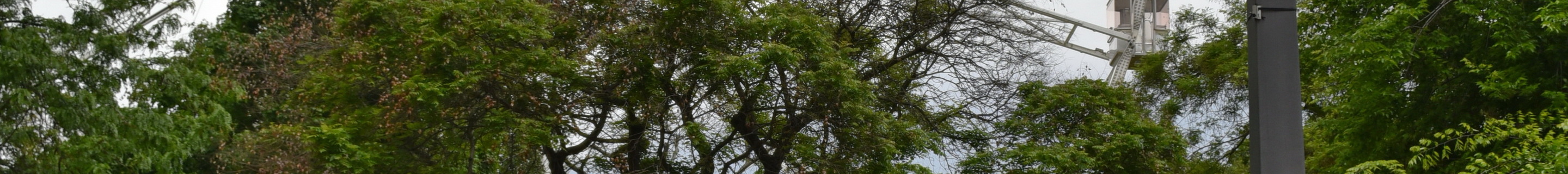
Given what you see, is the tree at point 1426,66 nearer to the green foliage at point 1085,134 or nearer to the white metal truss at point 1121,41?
the green foliage at point 1085,134

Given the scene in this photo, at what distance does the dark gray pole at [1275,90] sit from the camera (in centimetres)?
428

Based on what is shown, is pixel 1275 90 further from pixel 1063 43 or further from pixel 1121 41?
pixel 1121 41

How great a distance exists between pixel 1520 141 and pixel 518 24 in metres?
9.63

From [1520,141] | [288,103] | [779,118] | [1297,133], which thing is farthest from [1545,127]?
[288,103]

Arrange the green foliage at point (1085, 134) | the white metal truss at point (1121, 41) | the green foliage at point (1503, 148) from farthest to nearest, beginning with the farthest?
the white metal truss at point (1121, 41) < the green foliage at point (1085, 134) < the green foliage at point (1503, 148)

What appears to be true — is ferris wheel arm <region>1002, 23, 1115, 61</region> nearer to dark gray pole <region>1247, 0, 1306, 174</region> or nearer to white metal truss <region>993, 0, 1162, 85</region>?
white metal truss <region>993, 0, 1162, 85</region>

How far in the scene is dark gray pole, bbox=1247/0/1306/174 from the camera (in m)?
4.28

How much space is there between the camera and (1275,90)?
433cm

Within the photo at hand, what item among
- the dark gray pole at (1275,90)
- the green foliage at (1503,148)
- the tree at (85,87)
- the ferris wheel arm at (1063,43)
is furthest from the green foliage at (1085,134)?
the dark gray pole at (1275,90)

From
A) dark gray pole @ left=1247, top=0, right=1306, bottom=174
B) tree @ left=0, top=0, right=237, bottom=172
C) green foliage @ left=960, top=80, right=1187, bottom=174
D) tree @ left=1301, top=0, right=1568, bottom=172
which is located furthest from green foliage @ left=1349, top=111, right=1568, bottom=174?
tree @ left=0, top=0, right=237, bottom=172

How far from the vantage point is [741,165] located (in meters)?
19.1

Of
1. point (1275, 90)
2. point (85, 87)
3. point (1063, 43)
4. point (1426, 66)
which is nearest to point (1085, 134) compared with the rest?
point (1063, 43)

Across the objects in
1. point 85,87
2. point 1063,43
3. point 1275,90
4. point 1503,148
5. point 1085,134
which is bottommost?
point 1275,90

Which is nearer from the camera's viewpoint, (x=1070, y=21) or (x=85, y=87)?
(x=85, y=87)
